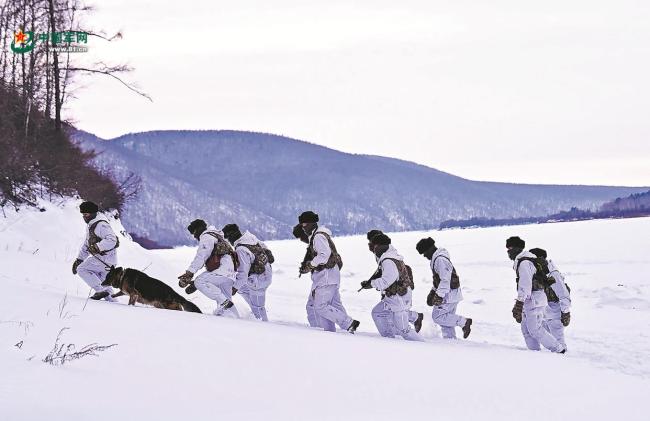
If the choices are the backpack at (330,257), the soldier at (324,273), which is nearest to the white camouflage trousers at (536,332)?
the soldier at (324,273)

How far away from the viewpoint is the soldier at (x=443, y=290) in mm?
10938

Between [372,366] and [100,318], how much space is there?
2.90 meters

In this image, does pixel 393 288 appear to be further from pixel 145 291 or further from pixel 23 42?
pixel 23 42

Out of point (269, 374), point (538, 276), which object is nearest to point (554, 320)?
point (538, 276)

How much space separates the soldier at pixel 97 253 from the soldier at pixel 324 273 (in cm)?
300

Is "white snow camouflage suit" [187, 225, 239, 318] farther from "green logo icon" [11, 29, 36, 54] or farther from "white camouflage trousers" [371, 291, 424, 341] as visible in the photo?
"green logo icon" [11, 29, 36, 54]

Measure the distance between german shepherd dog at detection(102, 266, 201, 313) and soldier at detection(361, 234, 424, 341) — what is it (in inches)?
114

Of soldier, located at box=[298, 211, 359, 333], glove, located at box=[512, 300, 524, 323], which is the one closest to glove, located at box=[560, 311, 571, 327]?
glove, located at box=[512, 300, 524, 323]

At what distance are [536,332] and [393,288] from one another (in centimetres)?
234

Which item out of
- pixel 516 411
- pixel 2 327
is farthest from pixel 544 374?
pixel 2 327

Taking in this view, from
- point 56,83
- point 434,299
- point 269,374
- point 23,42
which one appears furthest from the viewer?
point 23,42

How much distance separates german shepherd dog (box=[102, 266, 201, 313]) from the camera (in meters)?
10.3

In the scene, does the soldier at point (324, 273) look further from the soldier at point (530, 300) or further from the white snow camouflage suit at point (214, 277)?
the soldier at point (530, 300)

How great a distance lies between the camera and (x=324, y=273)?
10.2 metres
